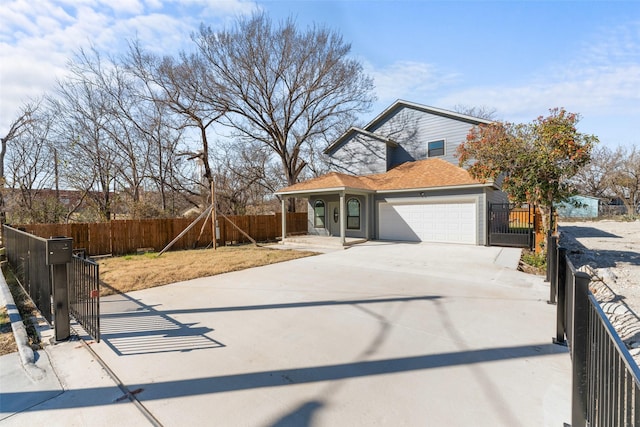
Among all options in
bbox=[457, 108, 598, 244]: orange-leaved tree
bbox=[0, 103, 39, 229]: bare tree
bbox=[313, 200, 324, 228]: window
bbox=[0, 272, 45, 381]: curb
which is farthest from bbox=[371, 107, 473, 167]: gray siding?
bbox=[0, 103, 39, 229]: bare tree

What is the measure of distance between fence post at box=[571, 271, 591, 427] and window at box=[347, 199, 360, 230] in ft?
46.4

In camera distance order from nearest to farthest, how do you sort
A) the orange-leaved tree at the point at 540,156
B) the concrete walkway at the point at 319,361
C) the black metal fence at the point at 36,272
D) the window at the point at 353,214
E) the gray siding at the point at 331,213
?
the concrete walkway at the point at 319,361 < the black metal fence at the point at 36,272 < the orange-leaved tree at the point at 540,156 < the gray siding at the point at 331,213 < the window at the point at 353,214

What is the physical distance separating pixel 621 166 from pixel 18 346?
50501 millimetres

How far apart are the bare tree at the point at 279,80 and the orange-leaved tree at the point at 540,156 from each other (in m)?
12.2

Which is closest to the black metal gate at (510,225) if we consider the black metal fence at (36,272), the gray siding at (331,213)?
the gray siding at (331,213)

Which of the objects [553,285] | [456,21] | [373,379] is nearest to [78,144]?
[456,21]

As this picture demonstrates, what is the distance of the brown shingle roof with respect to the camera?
13.9m

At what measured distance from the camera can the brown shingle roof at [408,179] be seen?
45.6ft

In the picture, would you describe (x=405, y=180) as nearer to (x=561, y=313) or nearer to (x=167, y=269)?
(x=167, y=269)

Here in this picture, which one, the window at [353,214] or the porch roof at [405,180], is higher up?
the porch roof at [405,180]

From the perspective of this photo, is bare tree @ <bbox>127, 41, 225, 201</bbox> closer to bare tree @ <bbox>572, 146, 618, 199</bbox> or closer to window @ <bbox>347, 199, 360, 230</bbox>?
window @ <bbox>347, 199, 360, 230</bbox>

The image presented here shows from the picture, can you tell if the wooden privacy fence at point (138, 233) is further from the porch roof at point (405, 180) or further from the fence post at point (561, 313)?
the fence post at point (561, 313)

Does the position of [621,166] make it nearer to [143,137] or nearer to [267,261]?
[267,261]

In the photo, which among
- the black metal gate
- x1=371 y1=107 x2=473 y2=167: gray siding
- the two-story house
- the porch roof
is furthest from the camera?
x1=371 y1=107 x2=473 y2=167: gray siding
